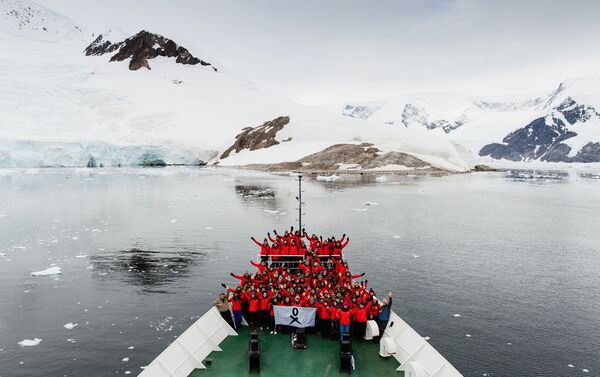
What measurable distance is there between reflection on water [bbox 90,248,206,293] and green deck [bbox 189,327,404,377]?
10315 mm

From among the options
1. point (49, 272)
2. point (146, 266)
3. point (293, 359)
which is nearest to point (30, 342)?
point (49, 272)

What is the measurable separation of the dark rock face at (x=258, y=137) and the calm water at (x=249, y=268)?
92.9 meters

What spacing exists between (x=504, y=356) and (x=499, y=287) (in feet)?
29.0

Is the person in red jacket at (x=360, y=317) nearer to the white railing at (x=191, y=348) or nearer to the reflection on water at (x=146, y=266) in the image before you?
the white railing at (x=191, y=348)

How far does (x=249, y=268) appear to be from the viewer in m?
29.8

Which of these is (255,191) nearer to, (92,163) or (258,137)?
(92,163)

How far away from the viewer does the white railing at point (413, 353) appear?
1317cm

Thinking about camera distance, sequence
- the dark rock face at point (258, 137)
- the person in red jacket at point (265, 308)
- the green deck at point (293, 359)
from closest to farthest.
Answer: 1. the green deck at point (293, 359)
2. the person in red jacket at point (265, 308)
3. the dark rock face at point (258, 137)

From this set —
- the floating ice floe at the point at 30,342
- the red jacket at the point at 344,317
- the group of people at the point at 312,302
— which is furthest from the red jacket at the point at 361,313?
the floating ice floe at the point at 30,342

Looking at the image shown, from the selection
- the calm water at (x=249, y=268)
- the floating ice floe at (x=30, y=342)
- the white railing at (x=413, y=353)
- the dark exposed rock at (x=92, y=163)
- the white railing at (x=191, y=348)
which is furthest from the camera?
the dark exposed rock at (x=92, y=163)

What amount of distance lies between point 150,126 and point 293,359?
151 meters

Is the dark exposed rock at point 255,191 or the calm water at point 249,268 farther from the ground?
the dark exposed rock at point 255,191

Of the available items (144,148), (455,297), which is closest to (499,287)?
(455,297)

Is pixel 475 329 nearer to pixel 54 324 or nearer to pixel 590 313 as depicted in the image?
pixel 590 313
